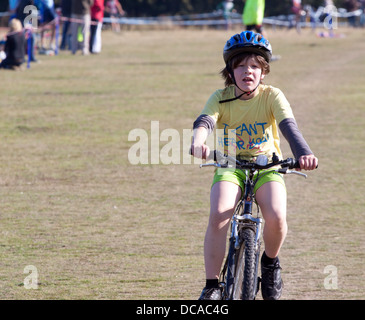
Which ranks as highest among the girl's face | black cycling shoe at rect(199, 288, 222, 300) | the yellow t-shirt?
the girl's face

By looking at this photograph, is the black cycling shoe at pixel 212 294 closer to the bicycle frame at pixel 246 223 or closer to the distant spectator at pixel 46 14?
the bicycle frame at pixel 246 223

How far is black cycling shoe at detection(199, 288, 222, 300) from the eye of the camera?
497cm

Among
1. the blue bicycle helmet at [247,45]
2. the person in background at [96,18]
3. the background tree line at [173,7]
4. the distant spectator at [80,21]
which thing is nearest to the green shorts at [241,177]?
the blue bicycle helmet at [247,45]

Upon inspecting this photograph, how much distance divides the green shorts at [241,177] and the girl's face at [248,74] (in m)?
0.54

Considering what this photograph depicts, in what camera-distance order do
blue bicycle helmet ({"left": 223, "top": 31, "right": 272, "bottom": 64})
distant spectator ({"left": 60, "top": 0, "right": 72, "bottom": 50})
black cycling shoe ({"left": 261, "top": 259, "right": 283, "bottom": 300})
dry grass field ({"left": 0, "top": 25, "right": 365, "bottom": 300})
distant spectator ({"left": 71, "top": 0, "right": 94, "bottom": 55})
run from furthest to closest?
distant spectator ({"left": 60, "top": 0, "right": 72, "bottom": 50}), distant spectator ({"left": 71, "top": 0, "right": 94, "bottom": 55}), dry grass field ({"left": 0, "top": 25, "right": 365, "bottom": 300}), black cycling shoe ({"left": 261, "top": 259, "right": 283, "bottom": 300}), blue bicycle helmet ({"left": 223, "top": 31, "right": 272, "bottom": 64})

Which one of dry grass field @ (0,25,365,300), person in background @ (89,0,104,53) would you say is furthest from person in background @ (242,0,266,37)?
person in background @ (89,0,104,53)

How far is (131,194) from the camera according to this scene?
9.30 m

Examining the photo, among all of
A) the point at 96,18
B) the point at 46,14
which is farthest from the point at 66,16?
the point at 96,18

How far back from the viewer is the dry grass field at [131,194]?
629 centimetres

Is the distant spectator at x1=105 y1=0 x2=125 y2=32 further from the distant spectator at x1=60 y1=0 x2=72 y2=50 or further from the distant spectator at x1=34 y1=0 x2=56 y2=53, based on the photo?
the distant spectator at x1=34 y1=0 x2=56 y2=53

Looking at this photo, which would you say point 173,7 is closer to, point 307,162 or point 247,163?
point 247,163

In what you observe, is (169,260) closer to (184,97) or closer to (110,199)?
(110,199)

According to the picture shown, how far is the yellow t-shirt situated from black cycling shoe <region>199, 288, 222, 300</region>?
2.86 ft
